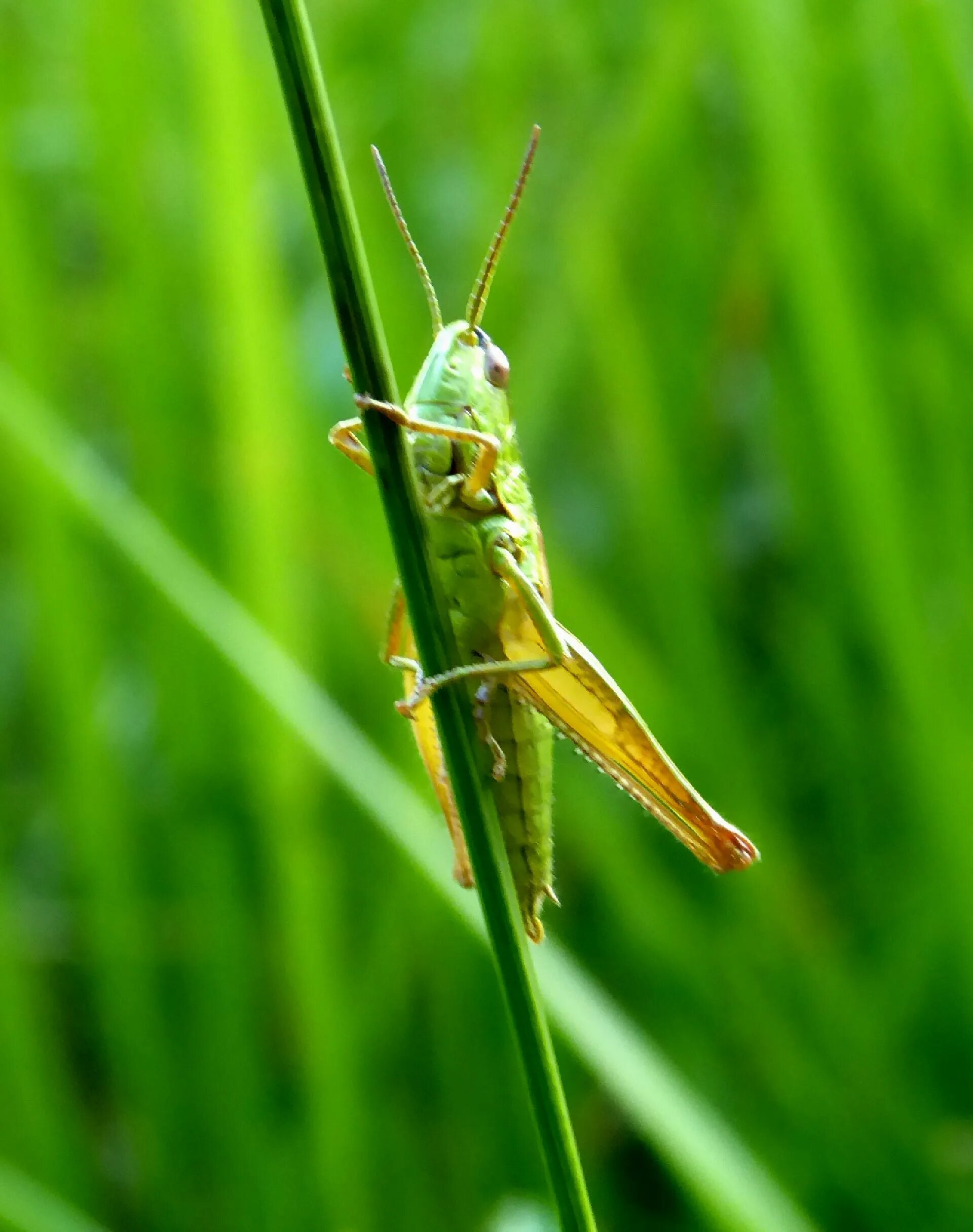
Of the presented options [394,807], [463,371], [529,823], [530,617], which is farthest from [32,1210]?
[463,371]

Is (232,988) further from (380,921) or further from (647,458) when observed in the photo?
(647,458)

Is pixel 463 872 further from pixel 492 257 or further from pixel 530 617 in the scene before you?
pixel 492 257

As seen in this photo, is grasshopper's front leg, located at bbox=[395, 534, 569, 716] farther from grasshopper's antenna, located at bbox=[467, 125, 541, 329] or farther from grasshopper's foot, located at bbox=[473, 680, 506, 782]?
grasshopper's antenna, located at bbox=[467, 125, 541, 329]

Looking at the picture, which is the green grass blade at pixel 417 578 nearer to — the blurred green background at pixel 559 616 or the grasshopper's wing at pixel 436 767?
the grasshopper's wing at pixel 436 767

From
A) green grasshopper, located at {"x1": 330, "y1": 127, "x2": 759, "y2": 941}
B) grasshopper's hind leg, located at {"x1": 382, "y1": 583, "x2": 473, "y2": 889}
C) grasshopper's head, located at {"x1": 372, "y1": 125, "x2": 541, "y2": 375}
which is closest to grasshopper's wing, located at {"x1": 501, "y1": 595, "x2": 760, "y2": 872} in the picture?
green grasshopper, located at {"x1": 330, "y1": 127, "x2": 759, "y2": 941}

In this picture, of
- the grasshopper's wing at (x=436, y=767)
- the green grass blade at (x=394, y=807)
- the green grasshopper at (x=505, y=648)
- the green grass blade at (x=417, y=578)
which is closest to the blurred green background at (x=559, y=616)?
the green grass blade at (x=394, y=807)
